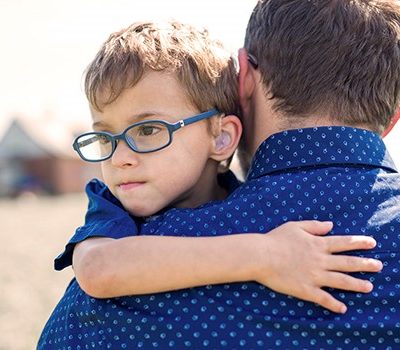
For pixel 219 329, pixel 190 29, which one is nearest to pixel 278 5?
pixel 190 29

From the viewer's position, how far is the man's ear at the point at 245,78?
7.92 feet

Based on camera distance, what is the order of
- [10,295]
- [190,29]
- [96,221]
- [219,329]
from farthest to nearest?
[10,295] < [190,29] < [96,221] < [219,329]

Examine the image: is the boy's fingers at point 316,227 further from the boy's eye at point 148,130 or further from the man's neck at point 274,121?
the boy's eye at point 148,130

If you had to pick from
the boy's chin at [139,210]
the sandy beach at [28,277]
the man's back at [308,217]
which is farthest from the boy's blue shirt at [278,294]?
the sandy beach at [28,277]

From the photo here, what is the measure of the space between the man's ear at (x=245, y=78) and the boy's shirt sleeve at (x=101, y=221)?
0.46m

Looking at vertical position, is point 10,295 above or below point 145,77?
below

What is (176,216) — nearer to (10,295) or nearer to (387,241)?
(387,241)

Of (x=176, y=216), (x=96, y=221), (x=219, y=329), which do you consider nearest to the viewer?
(x=219, y=329)

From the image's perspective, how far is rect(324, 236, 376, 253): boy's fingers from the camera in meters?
2.01

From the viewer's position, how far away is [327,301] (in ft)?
6.46

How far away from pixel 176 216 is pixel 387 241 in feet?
1.64

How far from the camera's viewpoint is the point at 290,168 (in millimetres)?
2209

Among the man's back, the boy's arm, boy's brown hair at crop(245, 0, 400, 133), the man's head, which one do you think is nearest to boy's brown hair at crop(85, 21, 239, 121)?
the man's head

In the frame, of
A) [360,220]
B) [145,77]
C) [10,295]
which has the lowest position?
[10,295]
